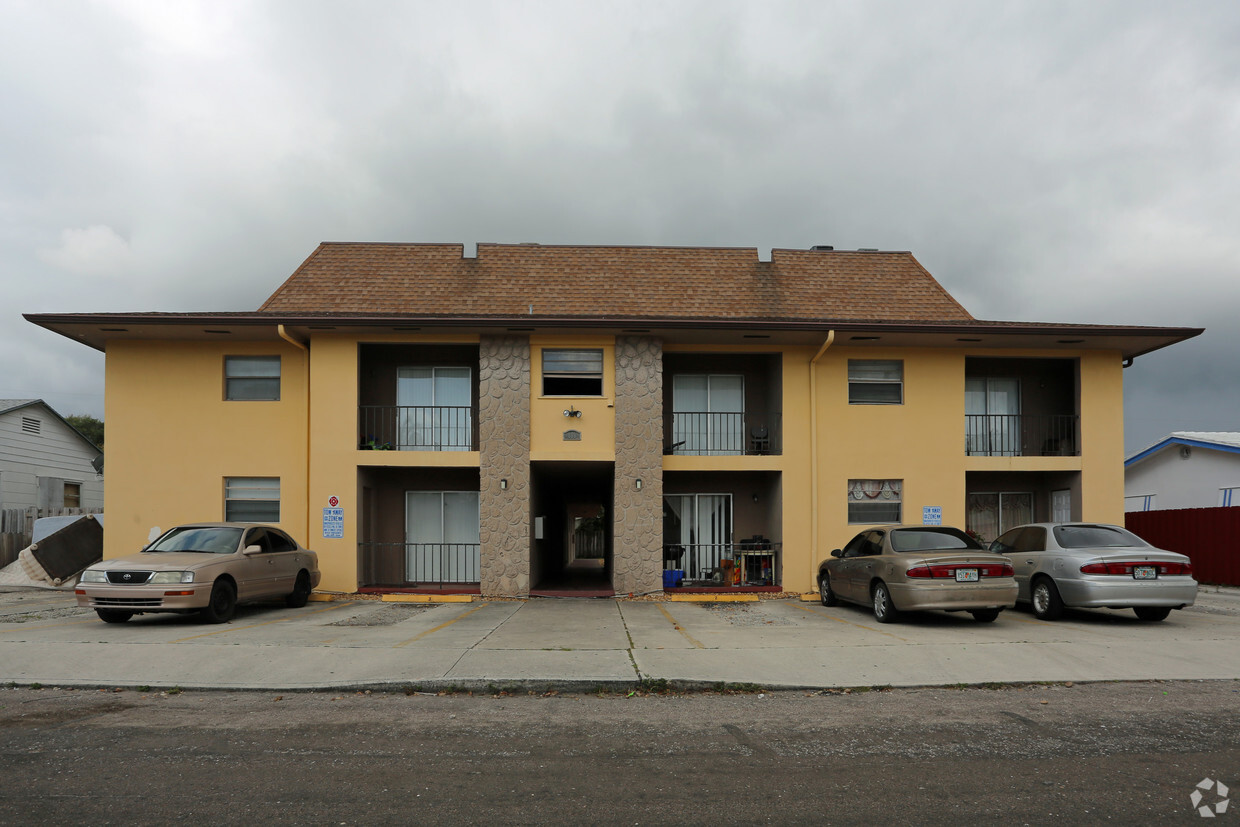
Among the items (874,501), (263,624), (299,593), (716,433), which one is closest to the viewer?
(263,624)

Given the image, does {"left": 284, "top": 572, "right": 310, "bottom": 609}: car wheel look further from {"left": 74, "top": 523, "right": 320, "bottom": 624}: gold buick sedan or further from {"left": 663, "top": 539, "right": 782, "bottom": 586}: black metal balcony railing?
{"left": 663, "top": 539, "right": 782, "bottom": 586}: black metal balcony railing

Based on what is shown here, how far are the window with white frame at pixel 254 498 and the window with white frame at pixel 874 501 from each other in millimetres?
11611

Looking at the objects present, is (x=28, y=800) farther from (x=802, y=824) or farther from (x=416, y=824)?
(x=802, y=824)

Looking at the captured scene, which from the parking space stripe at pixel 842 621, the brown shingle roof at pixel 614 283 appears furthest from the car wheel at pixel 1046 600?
the brown shingle roof at pixel 614 283

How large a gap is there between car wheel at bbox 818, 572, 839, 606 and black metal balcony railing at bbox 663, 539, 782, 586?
6.73 feet

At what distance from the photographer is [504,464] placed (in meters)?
16.4

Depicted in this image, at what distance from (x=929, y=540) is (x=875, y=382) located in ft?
19.4

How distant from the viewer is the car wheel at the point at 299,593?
47.6 ft

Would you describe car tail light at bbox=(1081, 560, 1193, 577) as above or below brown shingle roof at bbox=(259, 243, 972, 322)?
below

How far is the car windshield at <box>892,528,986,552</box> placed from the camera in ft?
40.3

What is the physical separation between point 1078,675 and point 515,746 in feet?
19.0

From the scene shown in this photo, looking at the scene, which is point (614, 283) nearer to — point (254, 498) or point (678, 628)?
point (254, 498)

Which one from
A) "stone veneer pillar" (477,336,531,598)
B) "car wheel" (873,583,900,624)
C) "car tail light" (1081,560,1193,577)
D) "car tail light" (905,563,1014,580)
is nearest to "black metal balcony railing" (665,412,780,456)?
"stone veneer pillar" (477,336,531,598)

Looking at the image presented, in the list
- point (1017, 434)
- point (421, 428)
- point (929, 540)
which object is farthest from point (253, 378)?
point (1017, 434)
